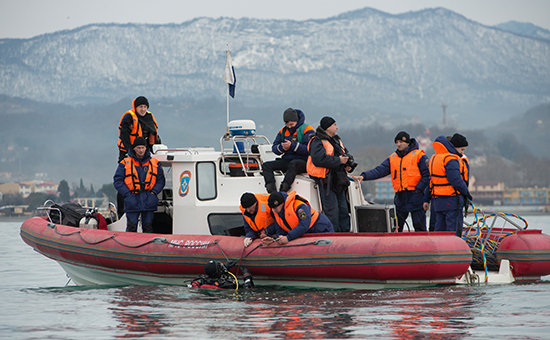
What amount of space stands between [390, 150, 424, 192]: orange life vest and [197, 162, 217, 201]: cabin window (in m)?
2.52

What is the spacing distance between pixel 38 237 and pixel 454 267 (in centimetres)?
667

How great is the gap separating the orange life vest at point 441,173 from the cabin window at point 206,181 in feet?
9.83

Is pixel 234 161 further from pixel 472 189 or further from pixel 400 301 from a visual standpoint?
pixel 472 189

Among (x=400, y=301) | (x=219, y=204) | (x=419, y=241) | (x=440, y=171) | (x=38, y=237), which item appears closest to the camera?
(x=400, y=301)

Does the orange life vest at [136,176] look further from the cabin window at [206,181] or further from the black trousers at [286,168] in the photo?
the black trousers at [286,168]

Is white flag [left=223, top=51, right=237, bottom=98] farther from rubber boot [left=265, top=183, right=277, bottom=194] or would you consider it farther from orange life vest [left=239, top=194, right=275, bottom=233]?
orange life vest [left=239, top=194, right=275, bottom=233]

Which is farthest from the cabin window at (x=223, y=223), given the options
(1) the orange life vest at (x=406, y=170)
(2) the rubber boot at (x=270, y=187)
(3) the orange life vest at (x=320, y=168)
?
(1) the orange life vest at (x=406, y=170)

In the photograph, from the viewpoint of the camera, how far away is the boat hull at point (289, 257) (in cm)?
759

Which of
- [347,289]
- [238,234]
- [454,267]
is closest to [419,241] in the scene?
[454,267]

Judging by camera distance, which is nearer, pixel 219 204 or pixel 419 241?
pixel 419 241

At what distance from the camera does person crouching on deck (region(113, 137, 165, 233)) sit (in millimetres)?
9211

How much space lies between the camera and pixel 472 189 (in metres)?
151

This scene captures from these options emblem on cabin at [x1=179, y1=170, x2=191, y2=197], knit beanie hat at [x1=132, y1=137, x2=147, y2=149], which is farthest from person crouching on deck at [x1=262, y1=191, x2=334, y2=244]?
knit beanie hat at [x1=132, y1=137, x2=147, y2=149]

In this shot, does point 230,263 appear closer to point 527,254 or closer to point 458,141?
point 458,141
